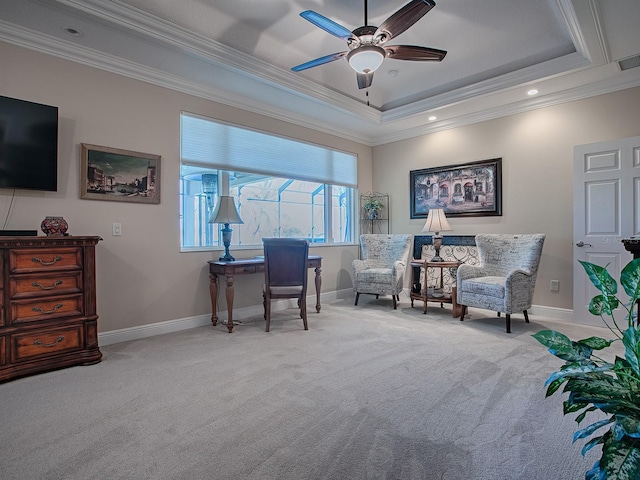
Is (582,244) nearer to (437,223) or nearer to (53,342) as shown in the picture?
(437,223)

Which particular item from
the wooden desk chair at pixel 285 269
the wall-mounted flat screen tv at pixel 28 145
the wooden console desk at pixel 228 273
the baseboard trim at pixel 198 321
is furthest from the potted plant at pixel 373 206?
the wall-mounted flat screen tv at pixel 28 145

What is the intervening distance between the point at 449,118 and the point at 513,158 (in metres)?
1.06

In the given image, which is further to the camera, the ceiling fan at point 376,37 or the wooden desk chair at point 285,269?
the wooden desk chair at point 285,269

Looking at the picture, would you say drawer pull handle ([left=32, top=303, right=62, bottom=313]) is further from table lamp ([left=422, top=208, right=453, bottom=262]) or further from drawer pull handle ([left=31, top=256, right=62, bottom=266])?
table lamp ([left=422, top=208, right=453, bottom=262])

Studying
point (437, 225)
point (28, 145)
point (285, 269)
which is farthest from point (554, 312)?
point (28, 145)

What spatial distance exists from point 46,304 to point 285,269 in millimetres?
2028

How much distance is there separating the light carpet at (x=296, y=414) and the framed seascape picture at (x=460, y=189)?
2079mm

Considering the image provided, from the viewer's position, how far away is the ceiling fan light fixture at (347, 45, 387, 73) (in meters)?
2.69

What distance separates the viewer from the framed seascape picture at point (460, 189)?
15.4 ft

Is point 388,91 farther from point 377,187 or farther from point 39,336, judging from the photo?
point 39,336

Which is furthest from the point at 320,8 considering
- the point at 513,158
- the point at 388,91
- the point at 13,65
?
the point at 513,158

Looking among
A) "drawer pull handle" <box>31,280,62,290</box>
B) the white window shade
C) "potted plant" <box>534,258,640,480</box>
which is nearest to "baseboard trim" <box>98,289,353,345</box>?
"drawer pull handle" <box>31,280,62,290</box>

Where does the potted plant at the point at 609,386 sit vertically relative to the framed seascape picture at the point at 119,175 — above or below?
below

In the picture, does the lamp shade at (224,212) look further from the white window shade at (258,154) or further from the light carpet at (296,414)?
the light carpet at (296,414)
